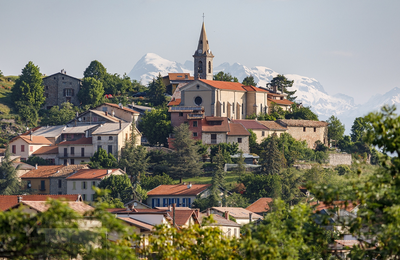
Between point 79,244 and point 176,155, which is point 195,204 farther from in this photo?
point 79,244

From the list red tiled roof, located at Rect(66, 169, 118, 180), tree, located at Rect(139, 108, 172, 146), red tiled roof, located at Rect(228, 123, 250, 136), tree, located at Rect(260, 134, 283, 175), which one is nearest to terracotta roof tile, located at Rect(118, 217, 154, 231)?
red tiled roof, located at Rect(66, 169, 118, 180)

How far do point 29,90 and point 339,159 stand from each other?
45.4 m

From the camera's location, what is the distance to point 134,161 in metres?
67.2

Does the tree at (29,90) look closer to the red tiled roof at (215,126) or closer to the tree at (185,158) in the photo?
the red tiled roof at (215,126)

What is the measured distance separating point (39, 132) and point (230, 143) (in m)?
25.1

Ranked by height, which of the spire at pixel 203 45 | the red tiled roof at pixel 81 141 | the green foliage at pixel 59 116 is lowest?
the red tiled roof at pixel 81 141

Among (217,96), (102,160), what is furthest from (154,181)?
(217,96)

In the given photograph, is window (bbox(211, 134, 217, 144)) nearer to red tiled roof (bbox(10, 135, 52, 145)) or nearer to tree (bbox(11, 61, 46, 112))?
red tiled roof (bbox(10, 135, 52, 145))

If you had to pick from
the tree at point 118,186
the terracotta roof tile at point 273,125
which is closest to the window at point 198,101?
the terracotta roof tile at point 273,125

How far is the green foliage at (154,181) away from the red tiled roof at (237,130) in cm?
1149

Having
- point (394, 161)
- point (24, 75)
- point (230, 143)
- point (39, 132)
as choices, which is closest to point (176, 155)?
point (230, 143)

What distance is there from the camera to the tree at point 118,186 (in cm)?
5993

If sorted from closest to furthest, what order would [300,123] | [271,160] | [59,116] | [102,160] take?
[271,160] < [102,160] < [300,123] < [59,116]

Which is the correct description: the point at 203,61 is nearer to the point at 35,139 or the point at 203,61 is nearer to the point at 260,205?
the point at 35,139
